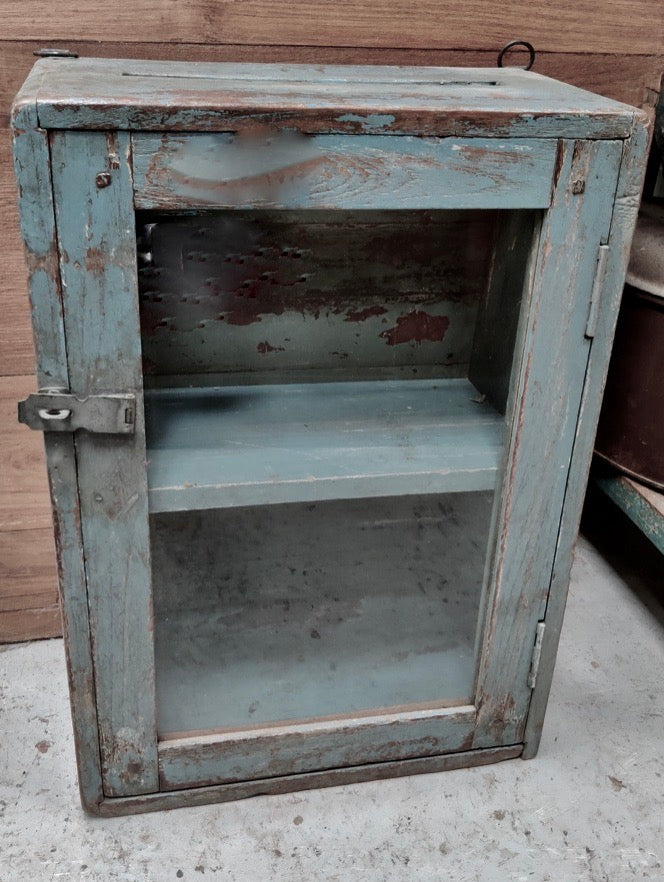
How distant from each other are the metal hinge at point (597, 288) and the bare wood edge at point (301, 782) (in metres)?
0.67

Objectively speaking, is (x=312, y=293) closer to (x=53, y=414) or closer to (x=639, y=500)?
(x=53, y=414)

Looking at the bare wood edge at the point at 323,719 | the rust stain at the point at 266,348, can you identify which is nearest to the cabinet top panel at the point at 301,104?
the rust stain at the point at 266,348

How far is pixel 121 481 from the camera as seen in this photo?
1062 millimetres

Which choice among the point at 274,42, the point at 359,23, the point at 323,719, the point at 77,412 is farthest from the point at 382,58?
the point at 323,719

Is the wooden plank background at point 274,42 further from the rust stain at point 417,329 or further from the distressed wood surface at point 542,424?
the distressed wood surface at point 542,424

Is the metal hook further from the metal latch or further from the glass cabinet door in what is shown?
the metal latch

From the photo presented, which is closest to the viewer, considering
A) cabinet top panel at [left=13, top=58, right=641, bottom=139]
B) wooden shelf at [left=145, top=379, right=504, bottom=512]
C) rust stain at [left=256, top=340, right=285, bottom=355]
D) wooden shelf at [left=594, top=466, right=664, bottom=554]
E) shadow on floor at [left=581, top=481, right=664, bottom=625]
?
cabinet top panel at [left=13, top=58, right=641, bottom=139]

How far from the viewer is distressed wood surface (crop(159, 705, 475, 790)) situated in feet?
4.15

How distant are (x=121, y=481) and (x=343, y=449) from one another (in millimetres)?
295

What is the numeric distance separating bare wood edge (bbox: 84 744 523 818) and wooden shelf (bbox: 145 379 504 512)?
440mm

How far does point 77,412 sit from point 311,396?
0.42 m

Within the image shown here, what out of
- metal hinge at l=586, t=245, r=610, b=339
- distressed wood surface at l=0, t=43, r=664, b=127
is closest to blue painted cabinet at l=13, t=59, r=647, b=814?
metal hinge at l=586, t=245, r=610, b=339

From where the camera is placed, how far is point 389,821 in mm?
1289

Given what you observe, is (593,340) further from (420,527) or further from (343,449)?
(420,527)
